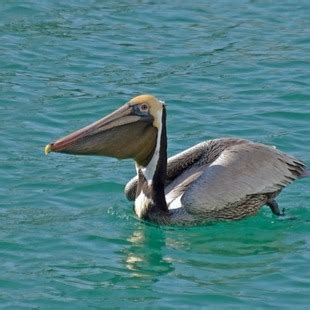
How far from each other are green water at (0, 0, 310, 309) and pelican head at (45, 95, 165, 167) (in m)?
0.50

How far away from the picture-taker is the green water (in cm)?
846

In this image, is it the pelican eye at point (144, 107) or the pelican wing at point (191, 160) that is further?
the pelican wing at point (191, 160)

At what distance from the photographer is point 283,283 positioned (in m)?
8.48

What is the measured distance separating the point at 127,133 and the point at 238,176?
84 cm

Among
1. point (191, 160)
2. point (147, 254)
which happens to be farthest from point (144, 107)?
point (147, 254)

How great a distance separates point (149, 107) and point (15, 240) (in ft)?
4.50

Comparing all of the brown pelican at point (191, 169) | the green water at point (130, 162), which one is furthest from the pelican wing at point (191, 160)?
the green water at point (130, 162)

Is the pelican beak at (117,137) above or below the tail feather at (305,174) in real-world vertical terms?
A: above

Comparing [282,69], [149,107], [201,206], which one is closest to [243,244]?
[201,206]

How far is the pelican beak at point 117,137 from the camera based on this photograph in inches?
368

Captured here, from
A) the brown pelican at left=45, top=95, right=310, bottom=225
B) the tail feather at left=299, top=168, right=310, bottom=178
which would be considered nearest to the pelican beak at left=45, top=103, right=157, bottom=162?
the brown pelican at left=45, top=95, right=310, bottom=225

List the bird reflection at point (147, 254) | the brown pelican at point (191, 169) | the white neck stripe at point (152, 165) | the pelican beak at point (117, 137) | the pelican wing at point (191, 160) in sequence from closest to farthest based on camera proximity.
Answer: the bird reflection at point (147, 254) → the pelican beak at point (117, 137) → the brown pelican at point (191, 169) → the white neck stripe at point (152, 165) → the pelican wing at point (191, 160)

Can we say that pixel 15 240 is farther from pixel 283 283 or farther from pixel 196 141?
pixel 196 141

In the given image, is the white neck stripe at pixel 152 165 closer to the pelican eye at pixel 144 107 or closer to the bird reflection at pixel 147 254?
the pelican eye at pixel 144 107
